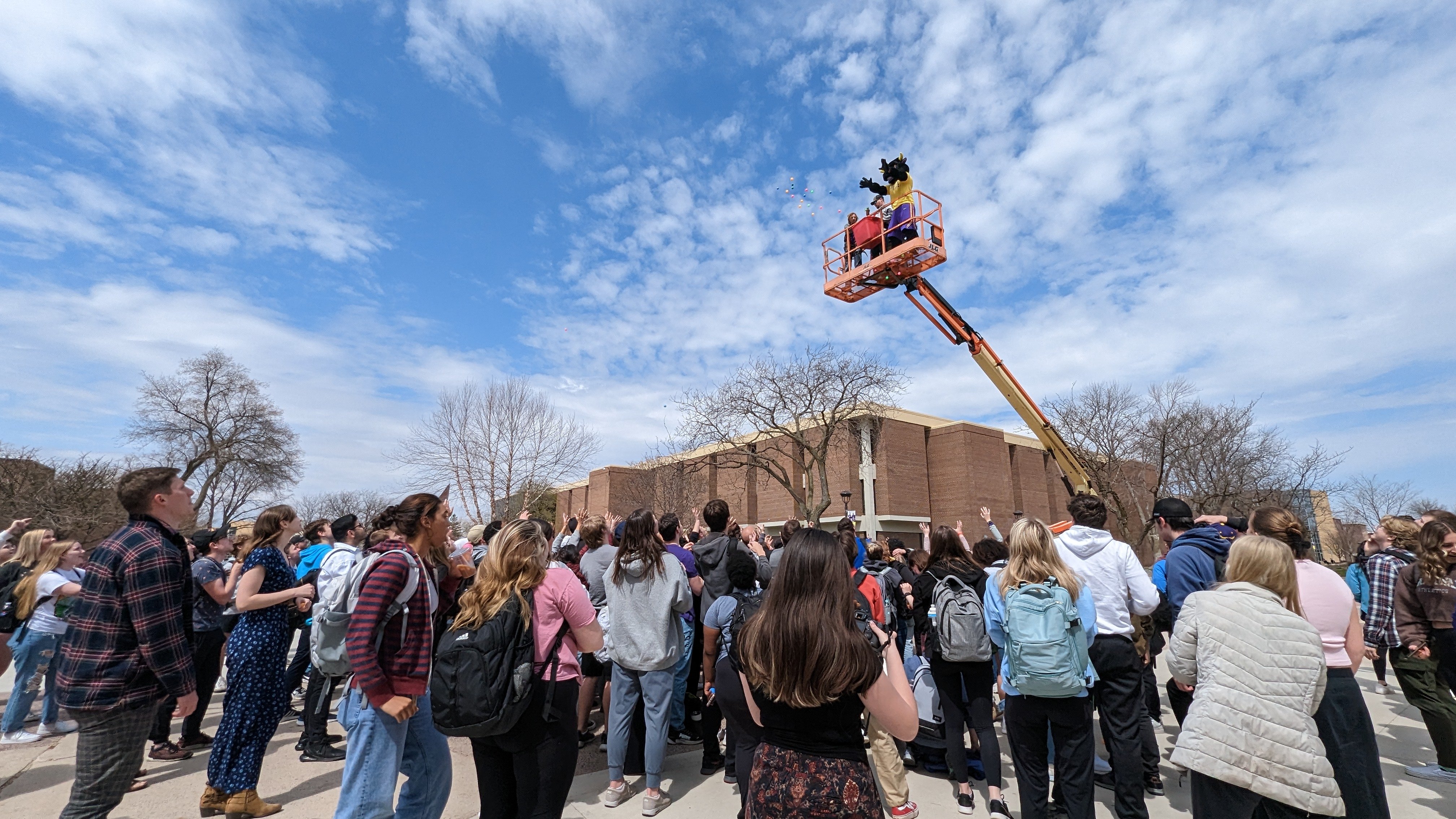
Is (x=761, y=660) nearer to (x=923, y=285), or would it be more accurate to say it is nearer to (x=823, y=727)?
(x=823, y=727)

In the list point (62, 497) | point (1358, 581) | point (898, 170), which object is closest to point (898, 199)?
point (898, 170)

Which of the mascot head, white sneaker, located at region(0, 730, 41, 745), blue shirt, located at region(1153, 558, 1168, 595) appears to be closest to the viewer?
blue shirt, located at region(1153, 558, 1168, 595)

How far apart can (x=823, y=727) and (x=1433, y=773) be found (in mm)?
6046

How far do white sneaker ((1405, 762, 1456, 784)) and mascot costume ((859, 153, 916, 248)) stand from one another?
34.6ft

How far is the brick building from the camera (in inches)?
1543

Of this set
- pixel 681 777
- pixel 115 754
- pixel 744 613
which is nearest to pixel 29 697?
pixel 115 754

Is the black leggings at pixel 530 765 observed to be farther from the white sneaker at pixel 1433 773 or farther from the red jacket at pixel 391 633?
the white sneaker at pixel 1433 773

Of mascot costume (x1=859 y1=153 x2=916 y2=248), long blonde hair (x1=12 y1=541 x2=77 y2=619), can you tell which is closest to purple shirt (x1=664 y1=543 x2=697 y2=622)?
long blonde hair (x1=12 y1=541 x2=77 y2=619)

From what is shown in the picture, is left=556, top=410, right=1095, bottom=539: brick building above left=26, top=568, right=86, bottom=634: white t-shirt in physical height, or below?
above

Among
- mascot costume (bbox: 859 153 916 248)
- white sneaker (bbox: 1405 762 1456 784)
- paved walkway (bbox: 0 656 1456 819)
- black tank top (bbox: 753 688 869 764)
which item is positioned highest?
Answer: mascot costume (bbox: 859 153 916 248)

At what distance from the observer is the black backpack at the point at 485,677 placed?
271 cm

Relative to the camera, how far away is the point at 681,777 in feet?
16.1

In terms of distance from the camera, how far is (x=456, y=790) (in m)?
4.61

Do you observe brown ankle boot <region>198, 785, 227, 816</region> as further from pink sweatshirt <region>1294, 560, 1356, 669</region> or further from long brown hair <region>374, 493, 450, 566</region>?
pink sweatshirt <region>1294, 560, 1356, 669</region>
